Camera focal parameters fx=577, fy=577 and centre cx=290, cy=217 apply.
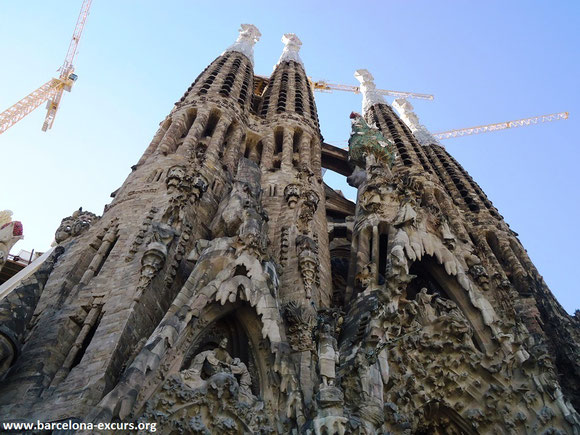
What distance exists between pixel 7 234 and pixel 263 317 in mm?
8410

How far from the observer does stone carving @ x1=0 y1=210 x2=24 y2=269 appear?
14.5 meters

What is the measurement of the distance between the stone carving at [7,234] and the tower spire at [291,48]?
23.3 m

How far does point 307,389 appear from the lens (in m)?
9.99

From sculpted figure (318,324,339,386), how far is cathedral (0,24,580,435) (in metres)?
0.03

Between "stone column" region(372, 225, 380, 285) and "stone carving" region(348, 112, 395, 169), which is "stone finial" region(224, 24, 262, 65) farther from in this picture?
"stone column" region(372, 225, 380, 285)

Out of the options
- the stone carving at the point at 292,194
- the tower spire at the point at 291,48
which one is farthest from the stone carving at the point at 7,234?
the tower spire at the point at 291,48

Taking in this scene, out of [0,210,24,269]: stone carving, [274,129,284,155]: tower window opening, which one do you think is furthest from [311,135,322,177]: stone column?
[0,210,24,269]: stone carving

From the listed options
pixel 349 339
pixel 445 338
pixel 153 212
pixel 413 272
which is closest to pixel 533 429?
pixel 445 338

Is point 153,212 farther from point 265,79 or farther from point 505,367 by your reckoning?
point 265,79

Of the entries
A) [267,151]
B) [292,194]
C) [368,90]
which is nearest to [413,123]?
[368,90]

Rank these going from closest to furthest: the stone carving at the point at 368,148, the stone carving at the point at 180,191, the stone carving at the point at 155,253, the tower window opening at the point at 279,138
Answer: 1. the stone carving at the point at 155,253
2. the stone carving at the point at 180,191
3. the stone carving at the point at 368,148
4. the tower window opening at the point at 279,138

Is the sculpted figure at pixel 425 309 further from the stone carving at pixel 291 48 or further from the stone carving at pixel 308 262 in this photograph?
the stone carving at pixel 291 48

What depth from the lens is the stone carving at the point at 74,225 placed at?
48.2 ft

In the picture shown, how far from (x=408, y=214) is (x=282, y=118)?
1067 cm
